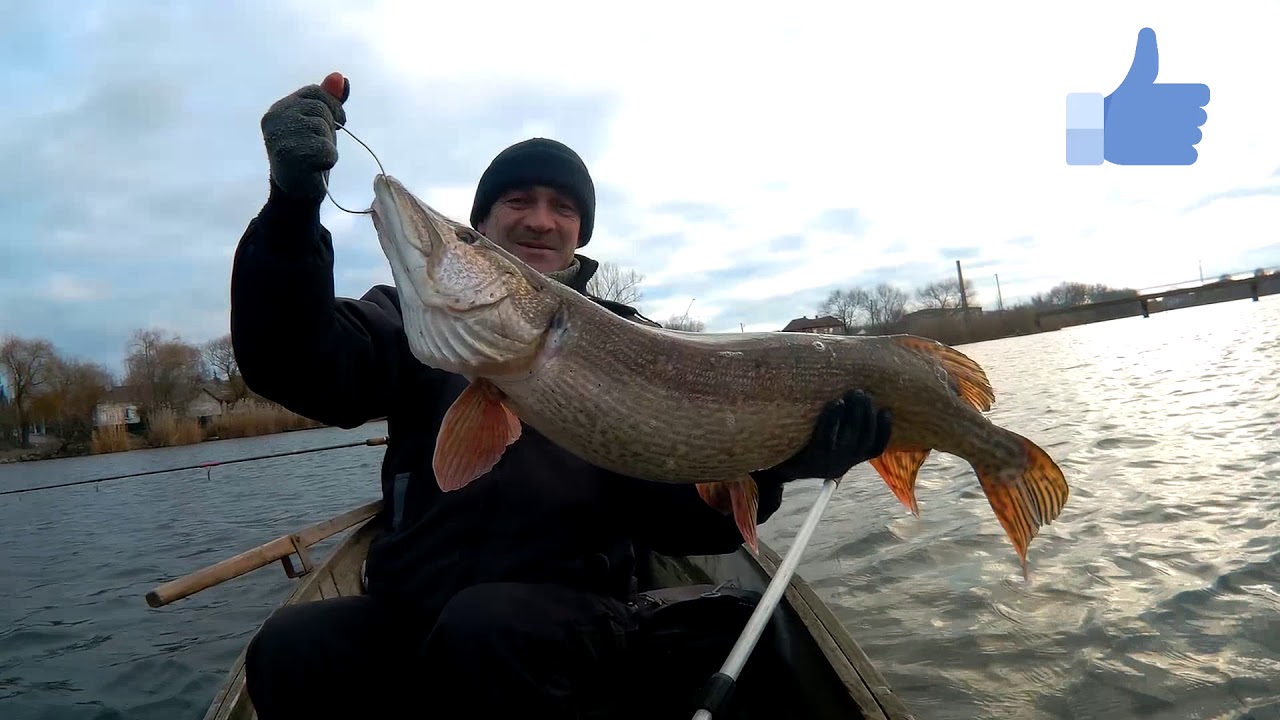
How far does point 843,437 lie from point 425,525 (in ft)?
3.82

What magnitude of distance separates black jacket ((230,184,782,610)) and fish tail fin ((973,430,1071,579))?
90cm

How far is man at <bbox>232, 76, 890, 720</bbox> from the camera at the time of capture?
1541 millimetres

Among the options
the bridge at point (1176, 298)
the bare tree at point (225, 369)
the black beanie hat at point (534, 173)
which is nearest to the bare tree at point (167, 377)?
the bare tree at point (225, 369)

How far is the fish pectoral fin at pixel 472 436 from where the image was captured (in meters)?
1.58

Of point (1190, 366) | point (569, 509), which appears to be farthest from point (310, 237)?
point (1190, 366)

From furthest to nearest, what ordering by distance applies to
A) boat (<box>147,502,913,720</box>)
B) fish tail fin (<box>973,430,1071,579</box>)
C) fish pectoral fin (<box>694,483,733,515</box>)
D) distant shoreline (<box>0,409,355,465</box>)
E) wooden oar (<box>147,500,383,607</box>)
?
distant shoreline (<box>0,409,355,465</box>), wooden oar (<box>147,500,383,607</box>), fish tail fin (<box>973,430,1071,579</box>), fish pectoral fin (<box>694,483,733,515</box>), boat (<box>147,502,913,720</box>)

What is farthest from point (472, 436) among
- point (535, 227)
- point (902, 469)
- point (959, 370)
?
point (959, 370)

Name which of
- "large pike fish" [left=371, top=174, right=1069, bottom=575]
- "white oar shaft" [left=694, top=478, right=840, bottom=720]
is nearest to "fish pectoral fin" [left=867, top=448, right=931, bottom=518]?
"large pike fish" [left=371, top=174, right=1069, bottom=575]

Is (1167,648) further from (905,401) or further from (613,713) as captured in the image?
(613,713)

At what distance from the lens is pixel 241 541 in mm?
7750

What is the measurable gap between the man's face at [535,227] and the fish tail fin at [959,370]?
124 cm

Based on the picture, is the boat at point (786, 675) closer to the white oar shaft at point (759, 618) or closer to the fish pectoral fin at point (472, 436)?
the white oar shaft at point (759, 618)

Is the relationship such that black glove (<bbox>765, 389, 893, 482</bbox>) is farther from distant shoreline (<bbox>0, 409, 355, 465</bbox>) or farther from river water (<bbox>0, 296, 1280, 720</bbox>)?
distant shoreline (<bbox>0, 409, 355, 465</bbox>)

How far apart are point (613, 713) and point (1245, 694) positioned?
104 inches
